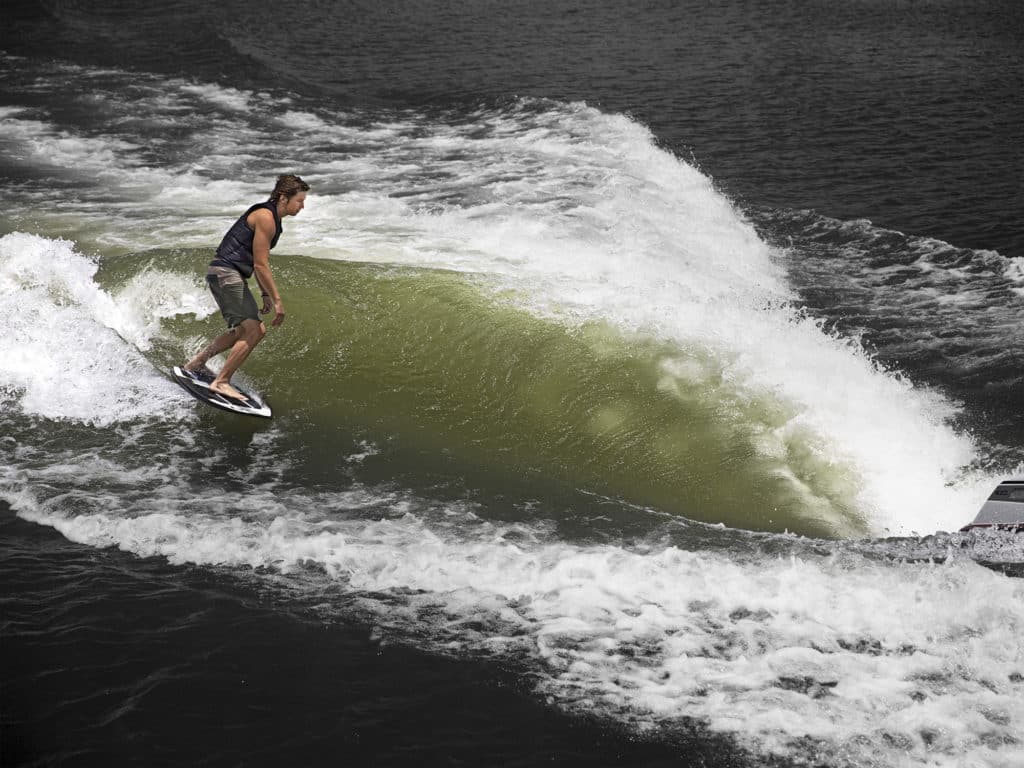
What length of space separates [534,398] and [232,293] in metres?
2.66

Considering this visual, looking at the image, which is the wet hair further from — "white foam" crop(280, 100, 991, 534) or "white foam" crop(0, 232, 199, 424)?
"white foam" crop(280, 100, 991, 534)

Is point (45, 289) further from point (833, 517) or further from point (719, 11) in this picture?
point (719, 11)

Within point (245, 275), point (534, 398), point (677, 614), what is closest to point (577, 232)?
point (534, 398)

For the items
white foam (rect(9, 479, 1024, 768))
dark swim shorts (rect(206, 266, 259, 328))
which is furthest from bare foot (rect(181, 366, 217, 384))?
white foam (rect(9, 479, 1024, 768))

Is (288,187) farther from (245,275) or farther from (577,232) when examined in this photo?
(577,232)

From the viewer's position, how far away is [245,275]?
816cm

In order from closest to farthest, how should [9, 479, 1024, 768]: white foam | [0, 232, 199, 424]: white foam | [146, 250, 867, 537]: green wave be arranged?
[9, 479, 1024, 768]: white foam → [146, 250, 867, 537]: green wave → [0, 232, 199, 424]: white foam

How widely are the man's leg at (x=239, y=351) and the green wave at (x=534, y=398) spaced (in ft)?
1.63

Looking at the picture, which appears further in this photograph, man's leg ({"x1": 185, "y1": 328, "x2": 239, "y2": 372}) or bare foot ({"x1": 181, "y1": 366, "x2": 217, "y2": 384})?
bare foot ({"x1": 181, "y1": 366, "x2": 217, "y2": 384})

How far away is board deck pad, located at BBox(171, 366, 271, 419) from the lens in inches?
341

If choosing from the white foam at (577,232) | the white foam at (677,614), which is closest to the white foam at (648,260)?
the white foam at (577,232)

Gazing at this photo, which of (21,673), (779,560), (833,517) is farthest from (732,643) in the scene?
(21,673)

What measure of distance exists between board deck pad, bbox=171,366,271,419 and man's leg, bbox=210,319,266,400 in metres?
0.06

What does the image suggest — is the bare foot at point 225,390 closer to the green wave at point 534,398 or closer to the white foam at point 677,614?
the green wave at point 534,398
